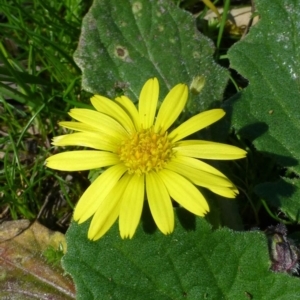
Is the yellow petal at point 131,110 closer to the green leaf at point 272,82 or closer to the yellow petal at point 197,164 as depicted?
the yellow petal at point 197,164

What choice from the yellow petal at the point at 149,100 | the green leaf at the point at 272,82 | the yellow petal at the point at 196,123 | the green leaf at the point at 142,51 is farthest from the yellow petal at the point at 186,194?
the green leaf at the point at 142,51

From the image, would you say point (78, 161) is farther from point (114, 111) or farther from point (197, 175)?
point (197, 175)

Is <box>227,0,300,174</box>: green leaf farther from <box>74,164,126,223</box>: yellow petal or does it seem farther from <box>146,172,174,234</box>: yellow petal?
<box>74,164,126,223</box>: yellow petal

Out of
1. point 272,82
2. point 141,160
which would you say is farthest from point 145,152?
point 272,82

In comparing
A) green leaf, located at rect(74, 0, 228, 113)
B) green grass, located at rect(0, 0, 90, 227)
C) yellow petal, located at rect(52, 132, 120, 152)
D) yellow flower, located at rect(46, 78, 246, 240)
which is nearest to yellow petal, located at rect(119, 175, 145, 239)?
yellow flower, located at rect(46, 78, 246, 240)

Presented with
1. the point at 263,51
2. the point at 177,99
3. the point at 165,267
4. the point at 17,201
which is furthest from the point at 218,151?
the point at 17,201
